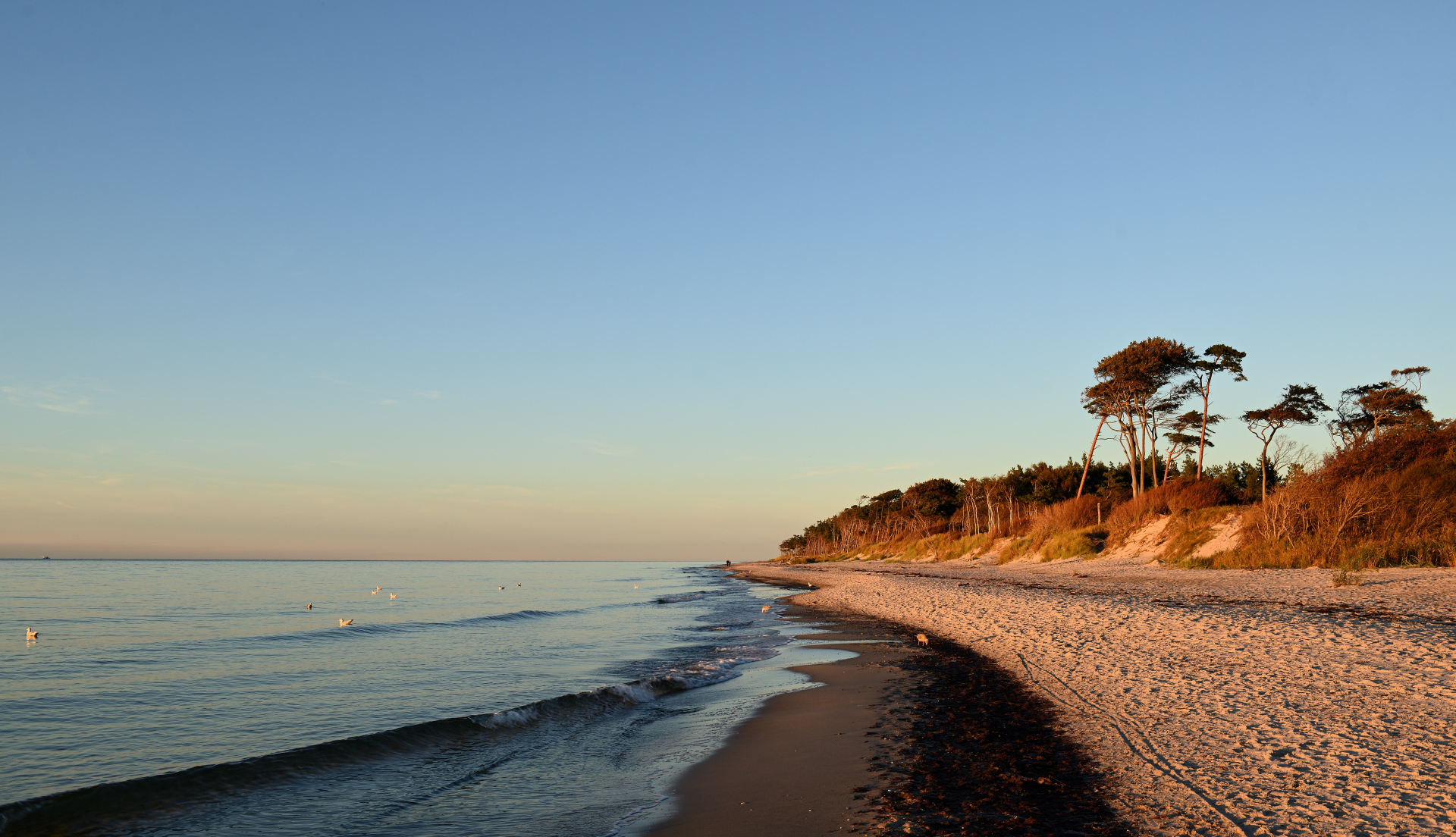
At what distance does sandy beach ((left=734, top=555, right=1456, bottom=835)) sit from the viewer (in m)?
5.74

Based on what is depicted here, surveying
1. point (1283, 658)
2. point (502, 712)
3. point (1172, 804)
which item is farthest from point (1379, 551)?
point (502, 712)

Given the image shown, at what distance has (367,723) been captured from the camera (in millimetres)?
12102

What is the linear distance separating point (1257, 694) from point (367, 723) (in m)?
12.8

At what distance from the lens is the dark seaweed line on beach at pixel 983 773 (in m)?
5.99

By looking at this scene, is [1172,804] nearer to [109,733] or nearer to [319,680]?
[109,733]

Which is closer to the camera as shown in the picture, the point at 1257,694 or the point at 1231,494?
the point at 1257,694

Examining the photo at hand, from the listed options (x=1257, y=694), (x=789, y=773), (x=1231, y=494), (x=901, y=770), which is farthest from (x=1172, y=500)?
(x=789, y=773)

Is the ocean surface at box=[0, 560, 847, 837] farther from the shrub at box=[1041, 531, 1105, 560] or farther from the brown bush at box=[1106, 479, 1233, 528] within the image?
the brown bush at box=[1106, 479, 1233, 528]

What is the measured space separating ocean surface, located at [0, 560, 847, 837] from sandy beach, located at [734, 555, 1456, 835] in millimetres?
4580

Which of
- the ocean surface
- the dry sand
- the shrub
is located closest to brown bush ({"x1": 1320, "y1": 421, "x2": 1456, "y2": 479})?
the shrub

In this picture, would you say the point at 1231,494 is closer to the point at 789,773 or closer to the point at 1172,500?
the point at 1172,500

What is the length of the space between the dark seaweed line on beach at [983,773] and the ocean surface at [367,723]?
2.37 metres

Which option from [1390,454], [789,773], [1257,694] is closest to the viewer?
[789,773]

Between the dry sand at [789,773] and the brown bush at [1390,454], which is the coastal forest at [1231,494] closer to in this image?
the brown bush at [1390,454]
